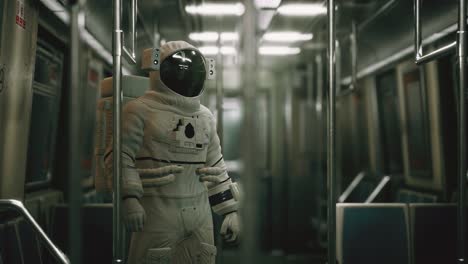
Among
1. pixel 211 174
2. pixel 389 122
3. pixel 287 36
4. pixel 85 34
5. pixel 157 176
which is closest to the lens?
pixel 157 176

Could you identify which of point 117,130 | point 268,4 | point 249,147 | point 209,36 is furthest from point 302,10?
point 249,147

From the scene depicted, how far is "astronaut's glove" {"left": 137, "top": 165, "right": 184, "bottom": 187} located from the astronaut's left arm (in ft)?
0.79

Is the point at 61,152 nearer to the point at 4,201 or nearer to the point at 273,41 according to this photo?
the point at 4,201

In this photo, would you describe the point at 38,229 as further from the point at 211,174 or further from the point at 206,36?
the point at 206,36

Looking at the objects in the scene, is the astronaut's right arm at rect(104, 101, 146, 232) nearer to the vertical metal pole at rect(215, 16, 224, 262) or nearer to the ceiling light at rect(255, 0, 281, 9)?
the vertical metal pole at rect(215, 16, 224, 262)

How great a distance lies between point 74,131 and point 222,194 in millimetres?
1136

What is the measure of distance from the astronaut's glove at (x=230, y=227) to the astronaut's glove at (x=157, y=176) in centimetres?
38

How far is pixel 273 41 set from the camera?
14.8ft

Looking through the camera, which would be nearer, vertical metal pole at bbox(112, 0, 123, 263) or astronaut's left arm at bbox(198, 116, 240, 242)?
vertical metal pole at bbox(112, 0, 123, 263)

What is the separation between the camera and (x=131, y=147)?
6.15 feet

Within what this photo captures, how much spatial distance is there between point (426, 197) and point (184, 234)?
2149 millimetres

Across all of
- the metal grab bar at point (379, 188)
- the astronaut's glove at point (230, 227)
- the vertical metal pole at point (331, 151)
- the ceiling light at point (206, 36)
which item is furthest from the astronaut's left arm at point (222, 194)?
the metal grab bar at point (379, 188)

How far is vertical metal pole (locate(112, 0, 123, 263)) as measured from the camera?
1589 mm

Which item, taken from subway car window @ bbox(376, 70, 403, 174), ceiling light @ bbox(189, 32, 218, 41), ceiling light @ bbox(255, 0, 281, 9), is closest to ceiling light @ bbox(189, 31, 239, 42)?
ceiling light @ bbox(189, 32, 218, 41)
